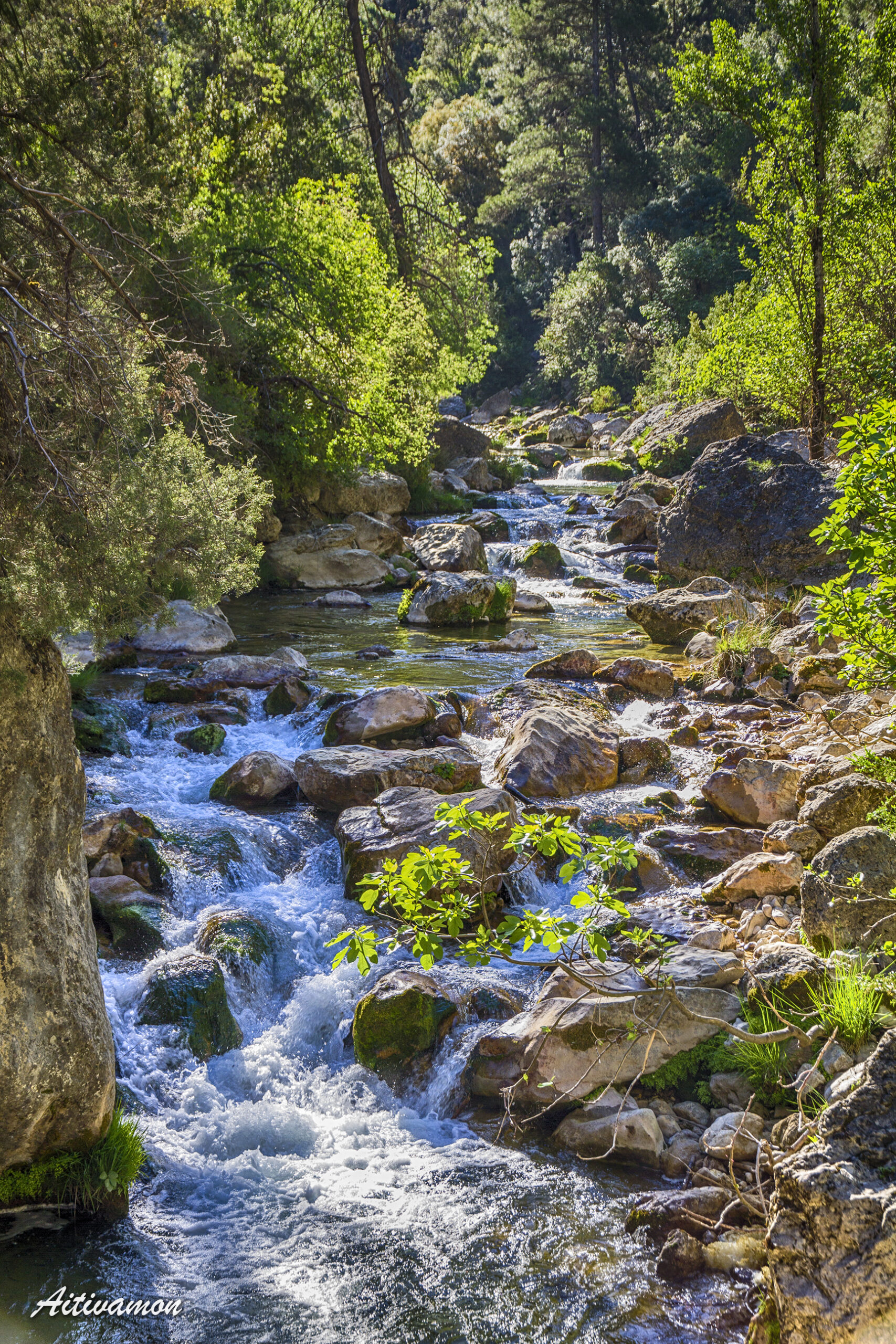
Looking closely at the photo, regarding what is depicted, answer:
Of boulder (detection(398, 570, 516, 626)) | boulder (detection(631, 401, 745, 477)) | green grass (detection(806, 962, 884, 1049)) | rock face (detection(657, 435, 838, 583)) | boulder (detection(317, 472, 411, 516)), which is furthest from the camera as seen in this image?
boulder (detection(631, 401, 745, 477))

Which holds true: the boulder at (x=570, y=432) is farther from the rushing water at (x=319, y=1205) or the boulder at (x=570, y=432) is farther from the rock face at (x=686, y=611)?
the rushing water at (x=319, y=1205)

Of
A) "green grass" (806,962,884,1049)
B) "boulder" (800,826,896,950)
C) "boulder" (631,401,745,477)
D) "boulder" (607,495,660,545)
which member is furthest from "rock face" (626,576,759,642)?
"green grass" (806,962,884,1049)

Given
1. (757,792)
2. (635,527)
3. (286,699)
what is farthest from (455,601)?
(757,792)

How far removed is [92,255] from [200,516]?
1.58 m

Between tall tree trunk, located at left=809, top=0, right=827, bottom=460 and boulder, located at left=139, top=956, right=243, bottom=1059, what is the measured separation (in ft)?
44.3

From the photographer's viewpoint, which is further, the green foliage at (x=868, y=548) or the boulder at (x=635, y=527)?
the boulder at (x=635, y=527)

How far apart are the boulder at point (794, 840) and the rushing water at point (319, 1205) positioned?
5.72 ft

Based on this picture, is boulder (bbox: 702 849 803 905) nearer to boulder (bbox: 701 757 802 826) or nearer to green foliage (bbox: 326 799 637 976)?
boulder (bbox: 701 757 802 826)

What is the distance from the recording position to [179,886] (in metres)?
7.01

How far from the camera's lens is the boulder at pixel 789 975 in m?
4.88

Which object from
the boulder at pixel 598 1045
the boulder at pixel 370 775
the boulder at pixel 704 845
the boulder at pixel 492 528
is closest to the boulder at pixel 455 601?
the boulder at pixel 492 528

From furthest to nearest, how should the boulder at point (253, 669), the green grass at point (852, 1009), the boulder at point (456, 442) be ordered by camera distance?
1. the boulder at point (456, 442)
2. the boulder at point (253, 669)
3. the green grass at point (852, 1009)

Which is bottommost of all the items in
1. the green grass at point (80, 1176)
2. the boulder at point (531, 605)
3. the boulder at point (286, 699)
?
the green grass at point (80, 1176)

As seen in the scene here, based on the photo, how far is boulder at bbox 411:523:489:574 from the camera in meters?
16.9
